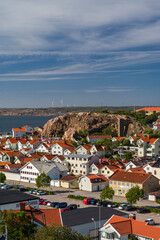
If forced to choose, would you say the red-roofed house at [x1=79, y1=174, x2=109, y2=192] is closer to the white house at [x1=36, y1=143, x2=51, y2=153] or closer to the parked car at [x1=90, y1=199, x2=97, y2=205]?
the parked car at [x1=90, y1=199, x2=97, y2=205]

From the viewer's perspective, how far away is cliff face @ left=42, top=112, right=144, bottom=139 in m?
99.8

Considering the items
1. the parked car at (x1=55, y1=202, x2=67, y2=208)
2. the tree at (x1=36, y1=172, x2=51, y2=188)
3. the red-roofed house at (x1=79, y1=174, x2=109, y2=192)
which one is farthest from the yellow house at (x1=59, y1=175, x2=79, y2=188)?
the parked car at (x1=55, y1=202, x2=67, y2=208)

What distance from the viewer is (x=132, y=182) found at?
47.8 meters

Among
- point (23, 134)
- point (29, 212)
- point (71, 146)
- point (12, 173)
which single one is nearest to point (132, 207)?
point (29, 212)

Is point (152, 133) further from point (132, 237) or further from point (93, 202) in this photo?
point (132, 237)

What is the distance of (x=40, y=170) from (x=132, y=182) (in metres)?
17.0

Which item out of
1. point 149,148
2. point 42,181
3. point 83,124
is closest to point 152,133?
point 149,148

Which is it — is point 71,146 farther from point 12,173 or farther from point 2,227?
point 2,227

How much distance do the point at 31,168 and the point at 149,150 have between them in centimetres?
2418

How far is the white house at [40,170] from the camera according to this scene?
57.9 meters

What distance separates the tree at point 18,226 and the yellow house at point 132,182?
993 inches

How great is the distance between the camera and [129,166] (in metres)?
58.7

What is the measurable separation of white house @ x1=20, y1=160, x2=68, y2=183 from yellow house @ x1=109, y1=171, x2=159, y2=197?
37.8 ft

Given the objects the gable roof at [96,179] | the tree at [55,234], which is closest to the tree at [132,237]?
the tree at [55,234]
